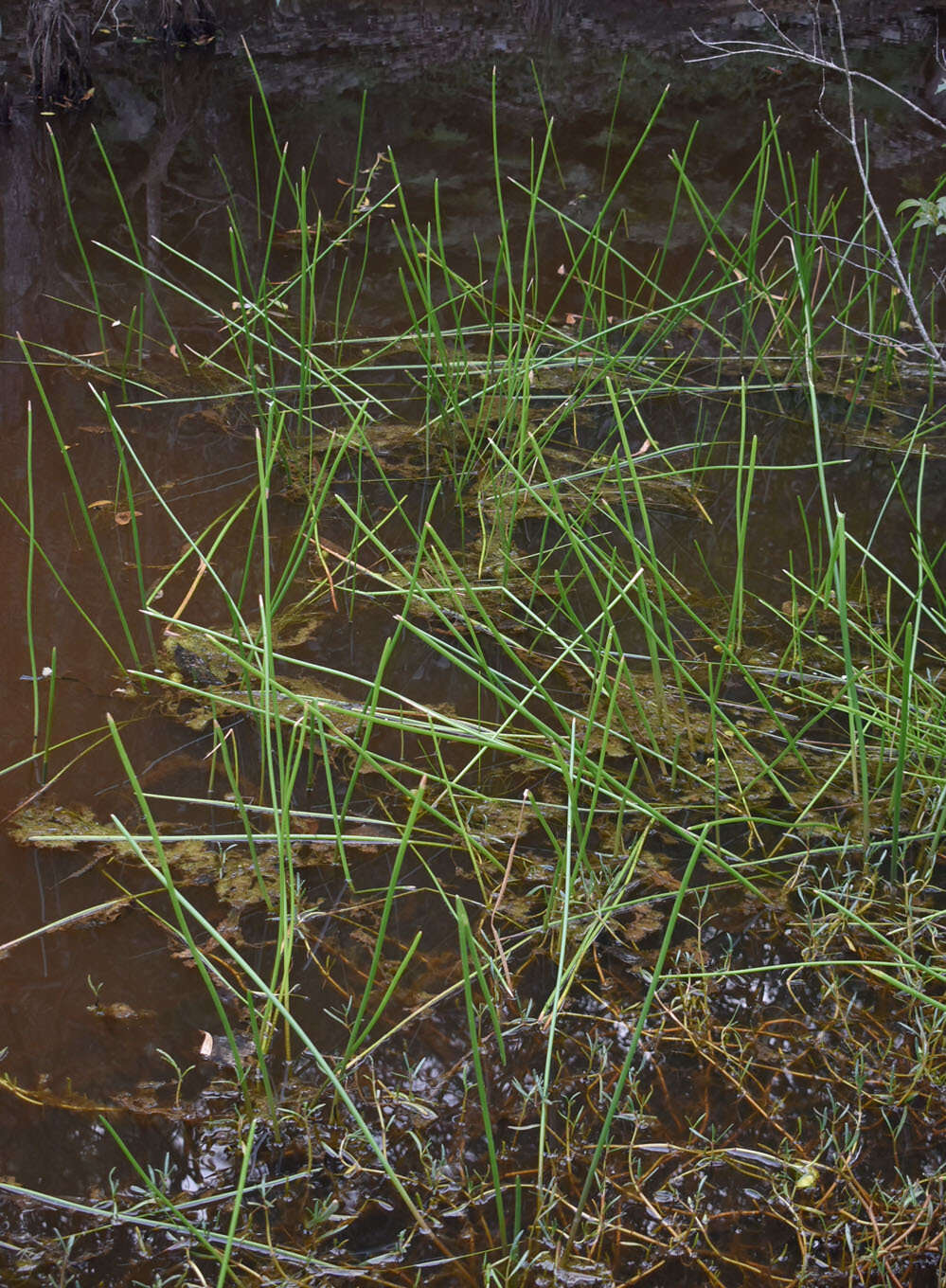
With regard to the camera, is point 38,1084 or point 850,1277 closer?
point 850,1277

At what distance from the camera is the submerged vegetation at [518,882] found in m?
1.08

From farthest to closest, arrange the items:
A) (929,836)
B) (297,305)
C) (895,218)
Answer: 1. (895,218)
2. (297,305)
3. (929,836)

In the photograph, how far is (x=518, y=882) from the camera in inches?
57.4

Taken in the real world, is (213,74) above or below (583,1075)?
above

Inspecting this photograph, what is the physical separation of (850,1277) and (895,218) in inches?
132

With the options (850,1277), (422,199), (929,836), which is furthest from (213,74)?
(850,1277)

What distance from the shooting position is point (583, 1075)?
1.23 meters

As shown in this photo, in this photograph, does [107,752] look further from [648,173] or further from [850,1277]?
[648,173]

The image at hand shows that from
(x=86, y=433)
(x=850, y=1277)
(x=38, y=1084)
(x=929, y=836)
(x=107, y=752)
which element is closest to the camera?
(x=850, y=1277)

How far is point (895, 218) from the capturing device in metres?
3.54

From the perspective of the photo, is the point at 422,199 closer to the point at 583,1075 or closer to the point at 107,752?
the point at 107,752

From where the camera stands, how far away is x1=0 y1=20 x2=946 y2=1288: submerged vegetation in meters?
1.08

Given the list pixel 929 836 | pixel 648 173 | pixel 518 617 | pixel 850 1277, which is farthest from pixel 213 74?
pixel 850 1277

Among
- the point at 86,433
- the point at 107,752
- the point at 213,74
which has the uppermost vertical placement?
the point at 213,74
